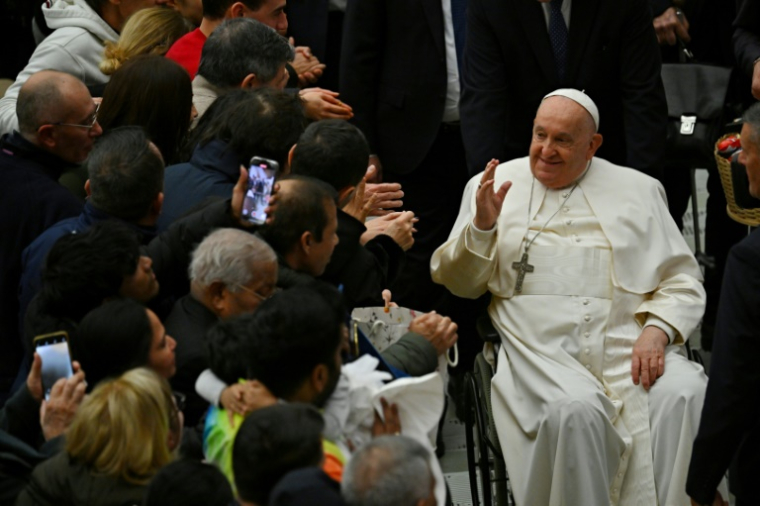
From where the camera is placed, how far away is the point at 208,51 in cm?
536

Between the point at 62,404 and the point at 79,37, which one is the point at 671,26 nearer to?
the point at 79,37

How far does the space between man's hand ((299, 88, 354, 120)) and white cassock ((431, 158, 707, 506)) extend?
63cm

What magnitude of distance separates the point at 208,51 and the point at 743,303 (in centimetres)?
241

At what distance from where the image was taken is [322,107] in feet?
17.8

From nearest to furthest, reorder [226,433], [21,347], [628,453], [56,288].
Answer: [226,433] < [56,288] < [21,347] < [628,453]

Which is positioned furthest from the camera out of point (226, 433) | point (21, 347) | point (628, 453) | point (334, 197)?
point (628, 453)

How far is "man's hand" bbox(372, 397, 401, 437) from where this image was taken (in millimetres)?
3436

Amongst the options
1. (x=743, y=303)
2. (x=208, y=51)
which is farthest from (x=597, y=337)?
(x=208, y=51)

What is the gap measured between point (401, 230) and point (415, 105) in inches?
73.5

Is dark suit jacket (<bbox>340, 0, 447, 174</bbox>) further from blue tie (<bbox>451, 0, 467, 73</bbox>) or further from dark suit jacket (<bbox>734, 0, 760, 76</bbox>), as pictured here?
dark suit jacket (<bbox>734, 0, 760, 76</bbox>)

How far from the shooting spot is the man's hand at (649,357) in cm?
514

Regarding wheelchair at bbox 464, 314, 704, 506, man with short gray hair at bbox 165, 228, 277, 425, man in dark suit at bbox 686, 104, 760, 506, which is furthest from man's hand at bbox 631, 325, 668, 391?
man with short gray hair at bbox 165, 228, 277, 425

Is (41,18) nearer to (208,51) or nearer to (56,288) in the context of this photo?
(208,51)

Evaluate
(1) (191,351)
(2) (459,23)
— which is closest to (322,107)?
(2) (459,23)
